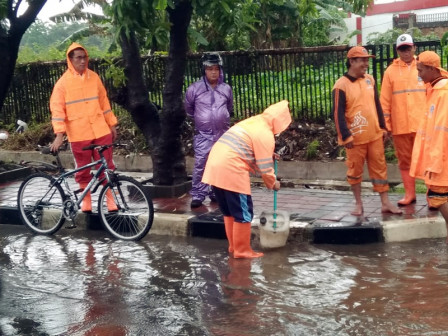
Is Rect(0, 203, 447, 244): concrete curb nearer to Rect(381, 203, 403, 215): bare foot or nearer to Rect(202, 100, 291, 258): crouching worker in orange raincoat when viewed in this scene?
Rect(381, 203, 403, 215): bare foot

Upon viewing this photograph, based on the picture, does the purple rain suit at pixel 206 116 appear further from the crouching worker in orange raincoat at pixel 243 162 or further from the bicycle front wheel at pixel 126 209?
the crouching worker in orange raincoat at pixel 243 162

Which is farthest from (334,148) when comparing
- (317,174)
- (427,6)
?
(427,6)

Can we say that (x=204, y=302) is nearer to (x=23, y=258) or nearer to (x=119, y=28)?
(x=23, y=258)

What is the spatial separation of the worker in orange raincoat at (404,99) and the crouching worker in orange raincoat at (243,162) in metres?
1.90

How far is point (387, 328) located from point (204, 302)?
4.86 ft

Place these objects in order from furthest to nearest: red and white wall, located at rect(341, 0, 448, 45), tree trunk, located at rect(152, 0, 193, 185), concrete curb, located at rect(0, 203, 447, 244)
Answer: red and white wall, located at rect(341, 0, 448, 45) → tree trunk, located at rect(152, 0, 193, 185) → concrete curb, located at rect(0, 203, 447, 244)

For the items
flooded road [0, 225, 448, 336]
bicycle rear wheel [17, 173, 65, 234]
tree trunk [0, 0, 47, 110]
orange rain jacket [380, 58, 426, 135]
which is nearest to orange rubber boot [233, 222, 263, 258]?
flooded road [0, 225, 448, 336]

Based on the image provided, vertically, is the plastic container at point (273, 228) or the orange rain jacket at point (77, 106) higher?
the orange rain jacket at point (77, 106)

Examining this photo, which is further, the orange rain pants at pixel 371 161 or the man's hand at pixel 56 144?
the man's hand at pixel 56 144

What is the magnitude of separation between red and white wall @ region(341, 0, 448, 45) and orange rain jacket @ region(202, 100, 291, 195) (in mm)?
29760

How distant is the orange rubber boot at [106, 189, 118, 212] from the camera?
25.4ft

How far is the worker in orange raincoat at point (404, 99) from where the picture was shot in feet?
25.4

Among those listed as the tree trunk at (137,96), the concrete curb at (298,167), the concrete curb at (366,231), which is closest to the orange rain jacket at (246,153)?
the concrete curb at (366,231)

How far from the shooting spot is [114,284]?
605 centimetres
